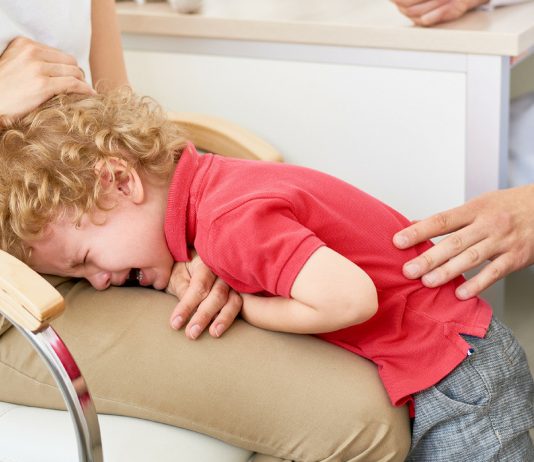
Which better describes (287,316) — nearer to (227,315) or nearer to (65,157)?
(227,315)

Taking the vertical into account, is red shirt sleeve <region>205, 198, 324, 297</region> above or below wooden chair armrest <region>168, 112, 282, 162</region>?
above

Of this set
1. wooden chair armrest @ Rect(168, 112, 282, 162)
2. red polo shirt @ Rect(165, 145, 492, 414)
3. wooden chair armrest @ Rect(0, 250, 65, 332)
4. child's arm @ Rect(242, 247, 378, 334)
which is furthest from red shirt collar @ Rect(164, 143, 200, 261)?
wooden chair armrest @ Rect(168, 112, 282, 162)

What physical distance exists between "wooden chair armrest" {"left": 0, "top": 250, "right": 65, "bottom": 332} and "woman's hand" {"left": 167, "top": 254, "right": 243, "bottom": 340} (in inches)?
13.8

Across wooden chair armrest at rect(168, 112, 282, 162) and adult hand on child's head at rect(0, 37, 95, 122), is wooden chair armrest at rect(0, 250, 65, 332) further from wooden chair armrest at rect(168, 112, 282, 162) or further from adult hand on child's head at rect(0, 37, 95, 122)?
wooden chair armrest at rect(168, 112, 282, 162)

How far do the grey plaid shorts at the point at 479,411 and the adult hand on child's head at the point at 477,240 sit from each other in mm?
101

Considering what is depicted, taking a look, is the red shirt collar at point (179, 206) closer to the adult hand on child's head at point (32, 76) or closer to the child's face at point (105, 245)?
the child's face at point (105, 245)

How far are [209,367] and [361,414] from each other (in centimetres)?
22

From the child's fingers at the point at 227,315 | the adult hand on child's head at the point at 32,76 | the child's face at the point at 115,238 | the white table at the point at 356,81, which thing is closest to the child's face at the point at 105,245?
the child's face at the point at 115,238

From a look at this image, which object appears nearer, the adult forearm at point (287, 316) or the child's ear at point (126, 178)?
the adult forearm at point (287, 316)

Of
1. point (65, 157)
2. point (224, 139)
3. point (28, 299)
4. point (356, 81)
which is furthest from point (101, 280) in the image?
point (356, 81)

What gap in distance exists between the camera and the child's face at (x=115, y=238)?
129 cm

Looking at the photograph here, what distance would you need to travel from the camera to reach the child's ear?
1.30 metres

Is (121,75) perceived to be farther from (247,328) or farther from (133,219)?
(247,328)

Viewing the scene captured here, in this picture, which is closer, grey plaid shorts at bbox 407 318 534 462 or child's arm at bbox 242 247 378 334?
child's arm at bbox 242 247 378 334
